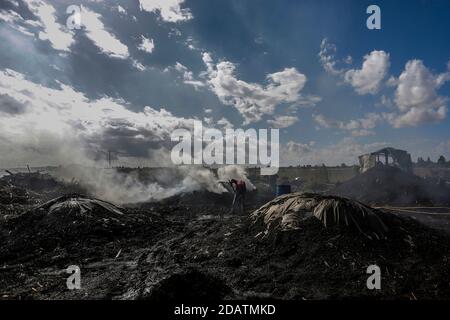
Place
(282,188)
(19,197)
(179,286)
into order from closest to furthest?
1. (179,286)
2. (282,188)
3. (19,197)

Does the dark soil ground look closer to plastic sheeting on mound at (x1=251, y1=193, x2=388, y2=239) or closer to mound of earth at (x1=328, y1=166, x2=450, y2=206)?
plastic sheeting on mound at (x1=251, y1=193, x2=388, y2=239)

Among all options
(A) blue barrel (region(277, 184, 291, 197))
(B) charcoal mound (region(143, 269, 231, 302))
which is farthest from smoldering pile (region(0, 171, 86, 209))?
(B) charcoal mound (region(143, 269, 231, 302))

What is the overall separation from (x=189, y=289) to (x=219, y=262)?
234cm

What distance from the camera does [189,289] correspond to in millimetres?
6000

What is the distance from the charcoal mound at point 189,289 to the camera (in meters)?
5.76

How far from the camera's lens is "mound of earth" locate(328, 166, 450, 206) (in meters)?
22.7

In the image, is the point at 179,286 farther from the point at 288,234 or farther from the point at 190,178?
the point at 190,178

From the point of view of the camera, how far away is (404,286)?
631cm

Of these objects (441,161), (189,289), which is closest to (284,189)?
(189,289)

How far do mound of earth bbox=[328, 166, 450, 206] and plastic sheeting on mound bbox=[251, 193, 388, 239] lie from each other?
620 inches

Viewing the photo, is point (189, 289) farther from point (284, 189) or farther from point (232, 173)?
point (232, 173)

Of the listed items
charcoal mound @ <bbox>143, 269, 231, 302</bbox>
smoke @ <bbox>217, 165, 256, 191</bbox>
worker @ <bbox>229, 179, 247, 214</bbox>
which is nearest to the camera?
charcoal mound @ <bbox>143, 269, 231, 302</bbox>
